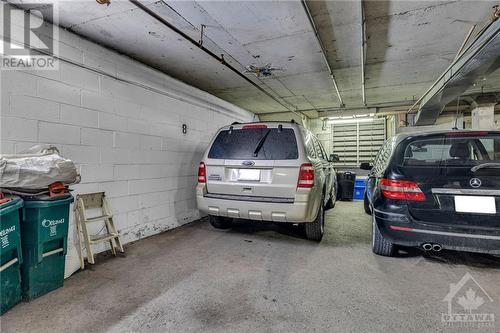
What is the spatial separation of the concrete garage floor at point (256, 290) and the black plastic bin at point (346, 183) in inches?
157

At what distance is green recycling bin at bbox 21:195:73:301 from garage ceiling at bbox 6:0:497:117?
191cm

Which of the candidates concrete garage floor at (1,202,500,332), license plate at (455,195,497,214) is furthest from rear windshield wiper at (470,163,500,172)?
concrete garage floor at (1,202,500,332)

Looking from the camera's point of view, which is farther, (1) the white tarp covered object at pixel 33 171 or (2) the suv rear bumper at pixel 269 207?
(2) the suv rear bumper at pixel 269 207

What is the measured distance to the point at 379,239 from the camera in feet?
9.99

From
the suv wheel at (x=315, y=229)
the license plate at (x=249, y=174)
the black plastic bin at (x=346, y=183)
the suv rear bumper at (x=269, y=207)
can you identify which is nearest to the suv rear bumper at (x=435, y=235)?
the suv rear bumper at (x=269, y=207)

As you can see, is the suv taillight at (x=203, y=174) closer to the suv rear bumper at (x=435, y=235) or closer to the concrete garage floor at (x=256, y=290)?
the concrete garage floor at (x=256, y=290)

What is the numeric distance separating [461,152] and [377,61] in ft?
6.44

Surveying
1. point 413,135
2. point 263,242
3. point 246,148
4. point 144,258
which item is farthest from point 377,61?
point 144,258

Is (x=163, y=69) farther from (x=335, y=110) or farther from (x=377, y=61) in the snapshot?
(x=335, y=110)

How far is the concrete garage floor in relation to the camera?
1.78 metres

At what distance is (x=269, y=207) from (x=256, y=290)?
1.09 m

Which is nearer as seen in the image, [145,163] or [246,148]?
[246,148]

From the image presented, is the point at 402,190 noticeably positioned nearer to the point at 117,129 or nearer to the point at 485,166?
the point at 485,166

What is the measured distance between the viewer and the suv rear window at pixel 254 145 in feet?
10.5
